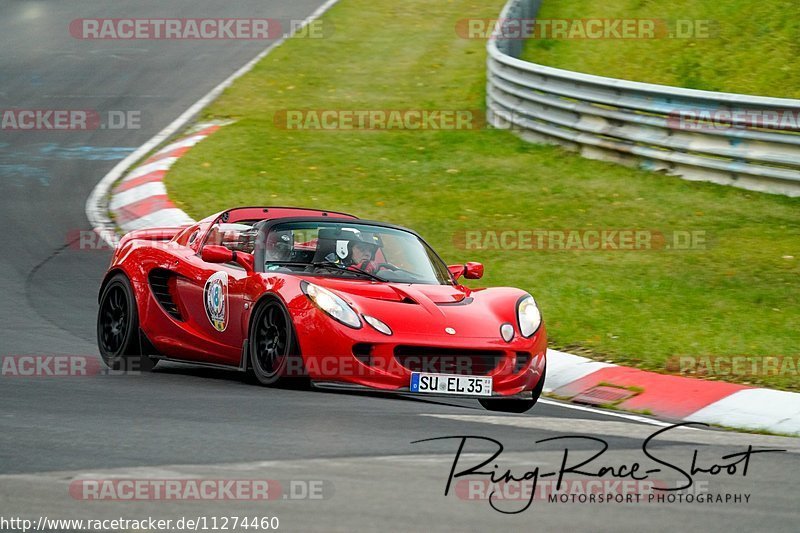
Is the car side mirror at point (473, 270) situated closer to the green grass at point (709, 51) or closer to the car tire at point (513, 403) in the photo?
the car tire at point (513, 403)

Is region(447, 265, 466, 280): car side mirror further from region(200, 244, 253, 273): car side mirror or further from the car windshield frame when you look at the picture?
region(200, 244, 253, 273): car side mirror

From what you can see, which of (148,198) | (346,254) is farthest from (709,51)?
(346,254)

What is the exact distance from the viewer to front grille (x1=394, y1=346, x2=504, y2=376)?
7617mm

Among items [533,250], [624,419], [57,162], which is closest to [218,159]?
[57,162]

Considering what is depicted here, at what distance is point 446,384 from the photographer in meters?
7.59

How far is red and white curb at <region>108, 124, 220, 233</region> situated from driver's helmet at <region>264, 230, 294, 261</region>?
4.95 meters

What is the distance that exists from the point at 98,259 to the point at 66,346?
3.30 m

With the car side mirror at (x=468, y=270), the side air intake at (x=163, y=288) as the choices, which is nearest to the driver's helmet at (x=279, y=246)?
the side air intake at (x=163, y=288)

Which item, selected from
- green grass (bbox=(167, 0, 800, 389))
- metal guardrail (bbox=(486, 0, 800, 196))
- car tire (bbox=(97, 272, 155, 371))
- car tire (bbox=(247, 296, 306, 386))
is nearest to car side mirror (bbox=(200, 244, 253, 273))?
car tire (bbox=(247, 296, 306, 386))

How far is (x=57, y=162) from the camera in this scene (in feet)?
55.3

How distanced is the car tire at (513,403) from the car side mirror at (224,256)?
68.2 inches

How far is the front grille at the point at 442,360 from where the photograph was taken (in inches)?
300

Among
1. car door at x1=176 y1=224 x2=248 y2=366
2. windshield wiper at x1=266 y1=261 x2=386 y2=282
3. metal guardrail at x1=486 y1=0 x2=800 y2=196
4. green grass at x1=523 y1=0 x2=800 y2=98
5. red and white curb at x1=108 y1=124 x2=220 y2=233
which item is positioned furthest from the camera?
green grass at x1=523 y1=0 x2=800 y2=98

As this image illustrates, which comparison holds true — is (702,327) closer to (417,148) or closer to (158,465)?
(158,465)
